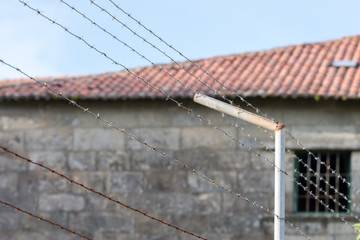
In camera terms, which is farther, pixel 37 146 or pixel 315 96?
pixel 37 146

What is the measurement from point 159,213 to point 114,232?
2.39 feet

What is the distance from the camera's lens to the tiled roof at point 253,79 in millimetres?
11508

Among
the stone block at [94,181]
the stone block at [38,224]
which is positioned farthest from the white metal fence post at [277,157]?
the stone block at [38,224]

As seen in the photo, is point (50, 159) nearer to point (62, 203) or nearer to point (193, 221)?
point (62, 203)

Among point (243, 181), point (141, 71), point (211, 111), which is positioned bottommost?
point (243, 181)

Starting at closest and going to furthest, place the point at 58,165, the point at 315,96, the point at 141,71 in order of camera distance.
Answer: the point at 315,96 < the point at 58,165 < the point at 141,71

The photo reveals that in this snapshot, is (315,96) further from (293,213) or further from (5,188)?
(5,188)

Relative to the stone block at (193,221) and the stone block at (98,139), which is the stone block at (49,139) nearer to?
the stone block at (98,139)

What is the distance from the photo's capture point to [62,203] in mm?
11930

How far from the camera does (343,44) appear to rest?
13914mm

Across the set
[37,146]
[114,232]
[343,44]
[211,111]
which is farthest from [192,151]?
[343,44]

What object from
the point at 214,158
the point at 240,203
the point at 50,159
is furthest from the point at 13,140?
the point at 240,203

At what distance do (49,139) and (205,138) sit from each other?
241 cm

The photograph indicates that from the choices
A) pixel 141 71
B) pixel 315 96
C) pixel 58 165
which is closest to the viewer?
pixel 315 96
